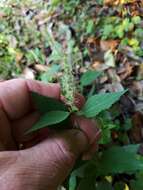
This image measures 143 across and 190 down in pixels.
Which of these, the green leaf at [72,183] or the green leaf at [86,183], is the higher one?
the green leaf at [86,183]

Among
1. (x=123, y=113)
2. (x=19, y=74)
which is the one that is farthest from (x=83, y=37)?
(x=123, y=113)

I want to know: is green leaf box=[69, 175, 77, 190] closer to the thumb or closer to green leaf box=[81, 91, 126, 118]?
the thumb

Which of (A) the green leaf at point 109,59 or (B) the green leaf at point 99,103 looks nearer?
(B) the green leaf at point 99,103

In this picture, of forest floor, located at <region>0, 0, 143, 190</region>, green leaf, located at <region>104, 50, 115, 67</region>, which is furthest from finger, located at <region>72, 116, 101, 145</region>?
green leaf, located at <region>104, 50, 115, 67</region>

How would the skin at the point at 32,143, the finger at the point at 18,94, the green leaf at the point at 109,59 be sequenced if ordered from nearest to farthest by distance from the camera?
the skin at the point at 32,143, the finger at the point at 18,94, the green leaf at the point at 109,59

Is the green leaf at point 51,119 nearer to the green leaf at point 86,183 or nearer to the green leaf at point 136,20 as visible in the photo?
the green leaf at point 86,183

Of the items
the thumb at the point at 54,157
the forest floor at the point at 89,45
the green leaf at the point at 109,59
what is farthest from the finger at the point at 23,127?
the green leaf at the point at 109,59

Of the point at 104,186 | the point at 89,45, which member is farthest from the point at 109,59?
the point at 104,186
